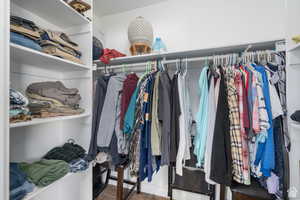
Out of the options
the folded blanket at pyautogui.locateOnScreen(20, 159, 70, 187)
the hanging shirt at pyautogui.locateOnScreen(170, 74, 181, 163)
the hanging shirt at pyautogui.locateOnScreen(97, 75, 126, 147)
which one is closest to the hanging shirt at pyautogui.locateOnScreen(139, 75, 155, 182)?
the hanging shirt at pyautogui.locateOnScreen(170, 74, 181, 163)

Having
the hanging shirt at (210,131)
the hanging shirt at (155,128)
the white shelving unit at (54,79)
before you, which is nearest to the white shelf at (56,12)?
the white shelving unit at (54,79)

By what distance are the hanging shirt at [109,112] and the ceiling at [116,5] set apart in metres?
1.14

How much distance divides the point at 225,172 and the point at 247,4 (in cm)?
166

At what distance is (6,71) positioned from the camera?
0.59 meters

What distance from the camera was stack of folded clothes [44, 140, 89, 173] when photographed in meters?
1.07

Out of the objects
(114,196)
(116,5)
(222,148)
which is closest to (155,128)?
(222,148)

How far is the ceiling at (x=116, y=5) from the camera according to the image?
172cm

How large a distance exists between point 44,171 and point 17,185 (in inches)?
6.1

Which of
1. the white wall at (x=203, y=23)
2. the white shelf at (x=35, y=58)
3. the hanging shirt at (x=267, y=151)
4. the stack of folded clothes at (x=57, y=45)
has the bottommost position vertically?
the hanging shirt at (x=267, y=151)

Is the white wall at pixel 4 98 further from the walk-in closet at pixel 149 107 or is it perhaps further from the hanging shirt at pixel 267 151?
the hanging shirt at pixel 267 151

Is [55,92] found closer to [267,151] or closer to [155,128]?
[155,128]

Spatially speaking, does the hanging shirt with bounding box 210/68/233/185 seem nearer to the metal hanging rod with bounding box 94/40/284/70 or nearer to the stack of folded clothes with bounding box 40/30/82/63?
the metal hanging rod with bounding box 94/40/284/70

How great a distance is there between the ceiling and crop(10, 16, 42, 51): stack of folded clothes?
1.19 meters

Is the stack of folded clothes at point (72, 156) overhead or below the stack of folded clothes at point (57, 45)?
below
